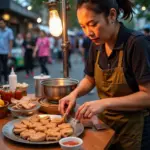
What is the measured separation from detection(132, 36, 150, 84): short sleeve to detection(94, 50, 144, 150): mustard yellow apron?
0.12m

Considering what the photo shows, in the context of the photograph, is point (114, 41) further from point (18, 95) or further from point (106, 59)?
point (18, 95)

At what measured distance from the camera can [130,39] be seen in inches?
76.6

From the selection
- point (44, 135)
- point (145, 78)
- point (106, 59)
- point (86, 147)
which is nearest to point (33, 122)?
point (44, 135)

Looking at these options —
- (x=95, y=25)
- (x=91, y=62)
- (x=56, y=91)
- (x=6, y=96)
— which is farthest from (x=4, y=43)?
(x=95, y=25)

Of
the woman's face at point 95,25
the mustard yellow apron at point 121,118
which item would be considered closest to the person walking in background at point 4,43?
the mustard yellow apron at point 121,118

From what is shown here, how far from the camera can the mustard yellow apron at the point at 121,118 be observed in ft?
6.50

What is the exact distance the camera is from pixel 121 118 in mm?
2049

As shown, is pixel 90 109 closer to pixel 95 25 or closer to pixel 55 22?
pixel 95 25

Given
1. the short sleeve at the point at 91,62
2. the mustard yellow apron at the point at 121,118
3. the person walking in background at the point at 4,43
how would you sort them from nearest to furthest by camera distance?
the mustard yellow apron at the point at 121,118, the short sleeve at the point at 91,62, the person walking in background at the point at 4,43

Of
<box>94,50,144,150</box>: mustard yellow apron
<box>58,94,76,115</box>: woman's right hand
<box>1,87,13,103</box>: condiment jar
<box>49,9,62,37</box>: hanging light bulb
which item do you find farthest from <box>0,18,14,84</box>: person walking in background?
<box>94,50,144,150</box>: mustard yellow apron

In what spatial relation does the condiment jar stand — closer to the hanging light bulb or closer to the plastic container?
the hanging light bulb

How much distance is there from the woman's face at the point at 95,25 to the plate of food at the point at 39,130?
613mm

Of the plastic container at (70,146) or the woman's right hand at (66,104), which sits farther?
the woman's right hand at (66,104)

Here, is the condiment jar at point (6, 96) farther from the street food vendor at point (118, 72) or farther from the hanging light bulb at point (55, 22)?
the hanging light bulb at point (55, 22)
